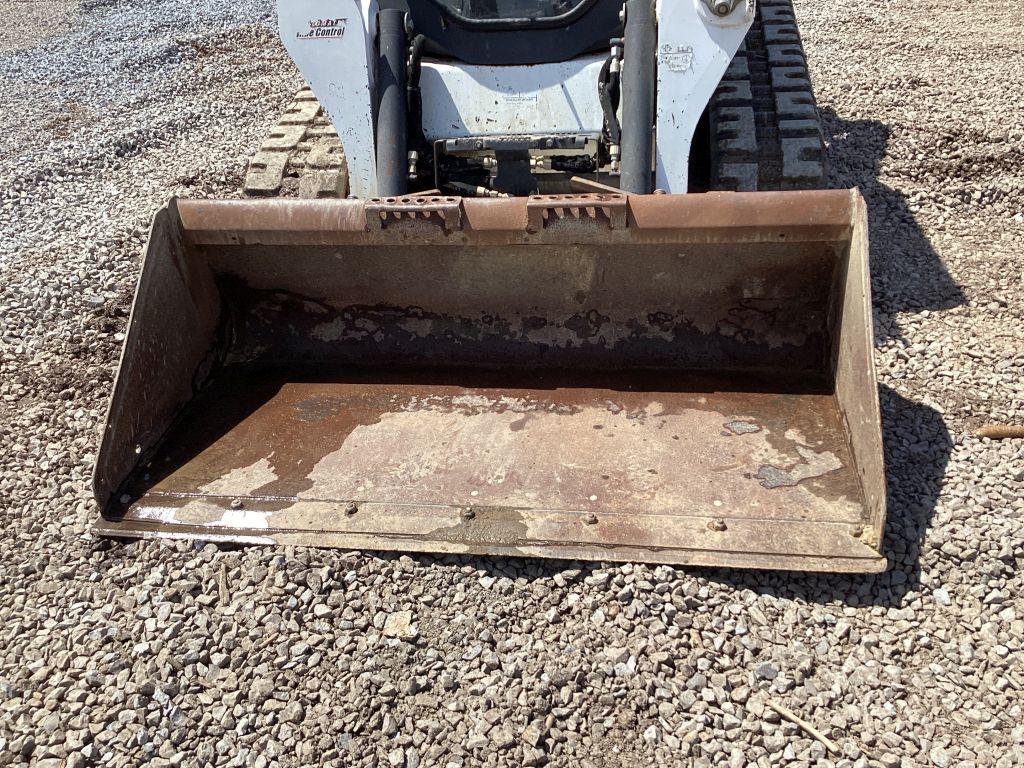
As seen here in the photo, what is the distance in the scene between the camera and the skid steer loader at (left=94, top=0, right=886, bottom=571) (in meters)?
2.63

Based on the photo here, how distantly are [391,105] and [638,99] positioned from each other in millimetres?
1095

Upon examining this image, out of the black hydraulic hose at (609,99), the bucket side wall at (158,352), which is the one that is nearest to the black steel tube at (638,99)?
the black hydraulic hose at (609,99)

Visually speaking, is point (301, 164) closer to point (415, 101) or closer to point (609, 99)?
point (415, 101)

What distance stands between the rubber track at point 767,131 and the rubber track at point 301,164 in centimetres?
192

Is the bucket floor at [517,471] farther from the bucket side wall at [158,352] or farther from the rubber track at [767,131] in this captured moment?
the rubber track at [767,131]

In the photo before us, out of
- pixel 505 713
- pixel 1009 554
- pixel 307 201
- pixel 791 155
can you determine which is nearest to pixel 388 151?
pixel 307 201

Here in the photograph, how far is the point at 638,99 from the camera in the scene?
358 centimetres

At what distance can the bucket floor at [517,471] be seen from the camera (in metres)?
2.51

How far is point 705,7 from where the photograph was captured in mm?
3559

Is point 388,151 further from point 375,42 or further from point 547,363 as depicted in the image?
point 547,363

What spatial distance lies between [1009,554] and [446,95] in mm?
2960

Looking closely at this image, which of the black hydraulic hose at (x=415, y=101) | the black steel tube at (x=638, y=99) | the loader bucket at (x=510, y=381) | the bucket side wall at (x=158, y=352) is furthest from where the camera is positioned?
the black hydraulic hose at (x=415, y=101)

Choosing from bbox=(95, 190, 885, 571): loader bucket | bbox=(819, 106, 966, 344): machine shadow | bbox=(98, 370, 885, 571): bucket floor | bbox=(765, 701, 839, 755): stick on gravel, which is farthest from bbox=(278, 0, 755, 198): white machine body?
bbox=(765, 701, 839, 755): stick on gravel

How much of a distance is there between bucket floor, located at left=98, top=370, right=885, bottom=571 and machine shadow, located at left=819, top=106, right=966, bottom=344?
1226 millimetres
